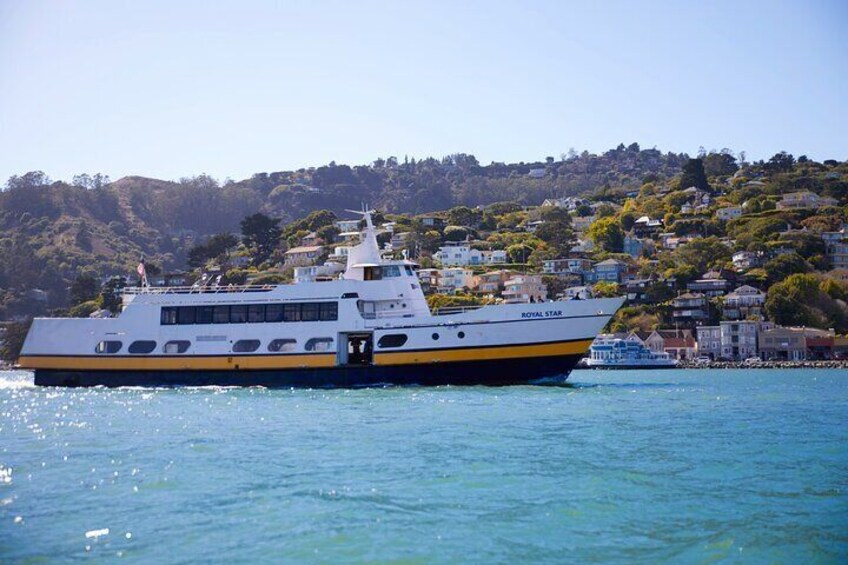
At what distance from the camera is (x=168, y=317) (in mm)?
34969

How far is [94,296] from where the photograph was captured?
96.4m

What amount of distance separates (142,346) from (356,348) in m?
8.08

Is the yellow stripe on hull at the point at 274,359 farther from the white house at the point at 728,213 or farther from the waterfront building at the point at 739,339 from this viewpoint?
the white house at the point at 728,213

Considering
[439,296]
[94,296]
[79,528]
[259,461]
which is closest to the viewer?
[79,528]

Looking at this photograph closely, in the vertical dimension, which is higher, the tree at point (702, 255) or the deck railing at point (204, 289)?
the tree at point (702, 255)

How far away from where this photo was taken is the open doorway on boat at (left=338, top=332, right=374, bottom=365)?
33.2 m

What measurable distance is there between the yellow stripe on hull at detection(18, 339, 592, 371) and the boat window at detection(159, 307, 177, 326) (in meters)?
1.29

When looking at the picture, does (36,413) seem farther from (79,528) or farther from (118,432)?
(79,528)

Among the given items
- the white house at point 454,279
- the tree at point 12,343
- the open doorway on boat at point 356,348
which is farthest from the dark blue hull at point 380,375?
the tree at point 12,343

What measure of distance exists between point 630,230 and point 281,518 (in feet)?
376

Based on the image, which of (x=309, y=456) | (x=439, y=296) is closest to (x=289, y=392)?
(x=309, y=456)

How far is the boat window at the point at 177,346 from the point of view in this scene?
1368 inches

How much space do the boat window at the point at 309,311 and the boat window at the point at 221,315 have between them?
9.44ft

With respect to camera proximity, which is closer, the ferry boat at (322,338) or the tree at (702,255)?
the ferry boat at (322,338)
